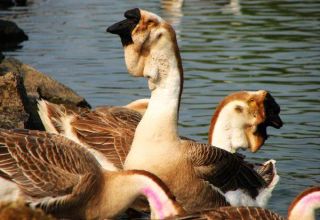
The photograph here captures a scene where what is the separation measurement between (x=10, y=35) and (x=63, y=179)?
16.3 metres

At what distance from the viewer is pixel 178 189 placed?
11.0m

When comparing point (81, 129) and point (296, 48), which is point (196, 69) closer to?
point (296, 48)

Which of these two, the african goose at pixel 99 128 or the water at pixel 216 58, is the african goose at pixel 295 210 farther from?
the water at pixel 216 58

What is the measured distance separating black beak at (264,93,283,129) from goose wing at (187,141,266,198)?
900 millimetres

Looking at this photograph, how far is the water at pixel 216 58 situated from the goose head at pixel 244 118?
2.67 ft

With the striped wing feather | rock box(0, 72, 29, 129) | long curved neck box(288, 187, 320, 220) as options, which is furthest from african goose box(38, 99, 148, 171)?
long curved neck box(288, 187, 320, 220)

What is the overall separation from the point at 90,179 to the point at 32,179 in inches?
22.2

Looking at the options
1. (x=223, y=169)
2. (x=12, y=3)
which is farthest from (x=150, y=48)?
(x=12, y=3)

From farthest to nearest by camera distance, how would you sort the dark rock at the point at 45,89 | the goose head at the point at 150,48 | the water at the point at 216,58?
the dark rock at the point at 45,89, the water at the point at 216,58, the goose head at the point at 150,48

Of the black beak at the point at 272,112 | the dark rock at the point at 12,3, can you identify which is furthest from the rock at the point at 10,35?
the black beak at the point at 272,112

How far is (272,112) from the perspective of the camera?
12.9 metres

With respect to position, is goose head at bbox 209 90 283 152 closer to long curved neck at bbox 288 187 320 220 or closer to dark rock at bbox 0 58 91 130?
long curved neck at bbox 288 187 320 220

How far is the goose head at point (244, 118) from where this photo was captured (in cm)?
1280

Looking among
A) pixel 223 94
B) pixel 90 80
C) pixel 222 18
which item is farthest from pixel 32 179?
pixel 222 18
